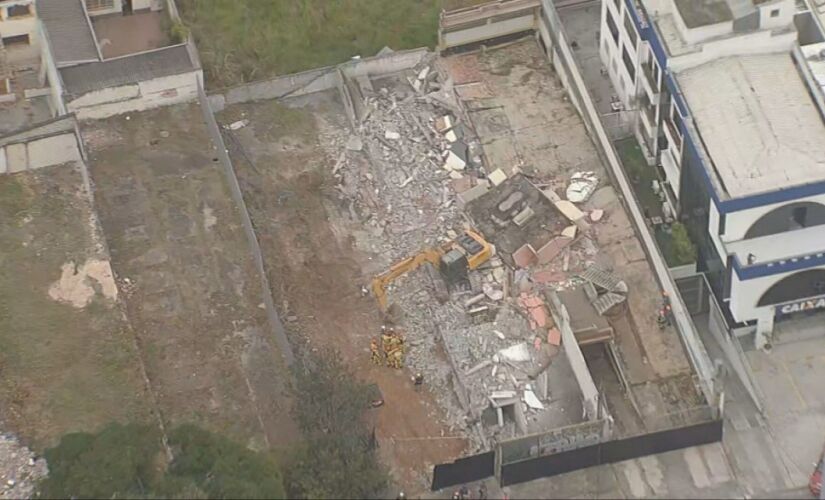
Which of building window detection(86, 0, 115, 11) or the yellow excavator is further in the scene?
building window detection(86, 0, 115, 11)

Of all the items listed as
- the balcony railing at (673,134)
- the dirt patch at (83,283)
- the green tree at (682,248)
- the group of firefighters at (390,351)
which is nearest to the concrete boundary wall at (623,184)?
the green tree at (682,248)

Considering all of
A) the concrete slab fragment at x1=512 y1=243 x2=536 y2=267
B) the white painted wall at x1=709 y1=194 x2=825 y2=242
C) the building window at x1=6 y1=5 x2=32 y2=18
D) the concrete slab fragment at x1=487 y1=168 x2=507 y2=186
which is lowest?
the concrete slab fragment at x1=512 y1=243 x2=536 y2=267

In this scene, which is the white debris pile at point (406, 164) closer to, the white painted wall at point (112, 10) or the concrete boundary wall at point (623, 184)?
the concrete boundary wall at point (623, 184)

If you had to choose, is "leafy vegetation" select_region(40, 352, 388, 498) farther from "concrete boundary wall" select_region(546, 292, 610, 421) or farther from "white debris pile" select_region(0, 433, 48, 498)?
"concrete boundary wall" select_region(546, 292, 610, 421)

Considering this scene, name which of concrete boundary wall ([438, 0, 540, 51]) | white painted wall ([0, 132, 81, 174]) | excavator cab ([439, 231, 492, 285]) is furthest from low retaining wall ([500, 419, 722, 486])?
white painted wall ([0, 132, 81, 174])

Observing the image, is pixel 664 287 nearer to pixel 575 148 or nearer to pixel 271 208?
pixel 575 148

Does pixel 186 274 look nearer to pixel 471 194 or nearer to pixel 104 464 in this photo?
pixel 471 194
